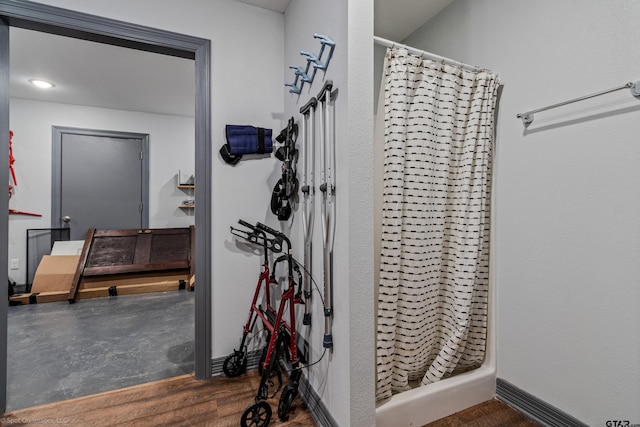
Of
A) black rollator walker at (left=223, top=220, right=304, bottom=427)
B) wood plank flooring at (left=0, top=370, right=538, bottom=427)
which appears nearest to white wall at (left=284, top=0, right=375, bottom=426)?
black rollator walker at (left=223, top=220, right=304, bottom=427)

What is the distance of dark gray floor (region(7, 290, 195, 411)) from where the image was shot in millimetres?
1851

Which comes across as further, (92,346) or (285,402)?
(92,346)

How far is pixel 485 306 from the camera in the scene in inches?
69.5

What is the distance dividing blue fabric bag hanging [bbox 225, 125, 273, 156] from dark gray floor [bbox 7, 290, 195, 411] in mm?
1639

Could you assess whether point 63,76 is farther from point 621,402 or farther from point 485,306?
point 621,402

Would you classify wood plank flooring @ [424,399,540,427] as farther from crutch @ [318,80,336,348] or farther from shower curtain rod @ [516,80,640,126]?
shower curtain rod @ [516,80,640,126]

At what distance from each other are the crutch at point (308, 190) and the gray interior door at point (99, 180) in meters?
3.77

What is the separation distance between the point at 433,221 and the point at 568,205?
2.09 ft

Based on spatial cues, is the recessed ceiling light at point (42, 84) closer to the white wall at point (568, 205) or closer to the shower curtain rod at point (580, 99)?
the white wall at point (568, 205)

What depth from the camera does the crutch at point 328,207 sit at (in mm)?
1370

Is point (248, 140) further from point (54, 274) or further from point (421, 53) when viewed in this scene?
point (54, 274)

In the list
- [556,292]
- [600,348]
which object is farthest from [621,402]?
[556,292]

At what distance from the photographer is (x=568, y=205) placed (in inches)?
55.4

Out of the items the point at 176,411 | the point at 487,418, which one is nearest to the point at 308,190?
the point at 176,411
